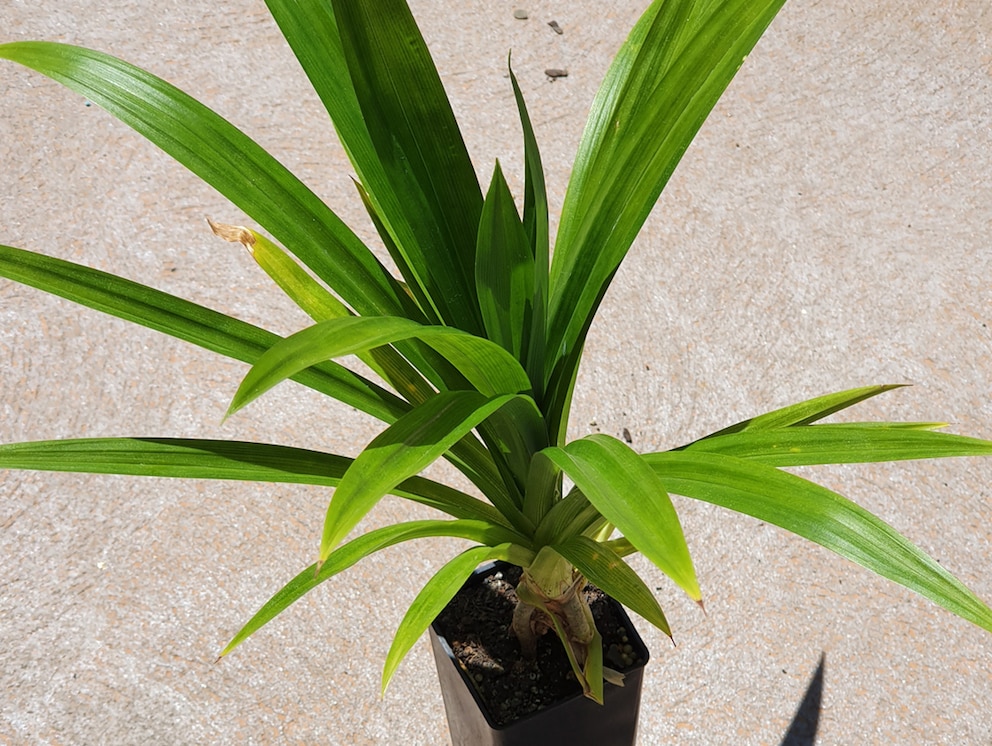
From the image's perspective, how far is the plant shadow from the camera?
1306mm

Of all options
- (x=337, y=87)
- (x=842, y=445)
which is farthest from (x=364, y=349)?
(x=842, y=445)

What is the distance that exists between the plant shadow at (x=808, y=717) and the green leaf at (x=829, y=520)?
0.70m

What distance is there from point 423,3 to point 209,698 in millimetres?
1509

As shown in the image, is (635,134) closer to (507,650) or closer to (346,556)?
(346,556)

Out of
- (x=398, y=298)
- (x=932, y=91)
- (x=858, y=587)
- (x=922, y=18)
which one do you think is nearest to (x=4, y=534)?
(x=398, y=298)

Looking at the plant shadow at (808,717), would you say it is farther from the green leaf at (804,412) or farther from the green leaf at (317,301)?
the green leaf at (317,301)

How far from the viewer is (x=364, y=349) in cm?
57

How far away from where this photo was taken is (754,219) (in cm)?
181

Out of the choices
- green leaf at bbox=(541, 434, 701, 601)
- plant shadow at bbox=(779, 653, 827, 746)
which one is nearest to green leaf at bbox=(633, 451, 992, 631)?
green leaf at bbox=(541, 434, 701, 601)

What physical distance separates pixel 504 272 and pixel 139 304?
0.91 feet

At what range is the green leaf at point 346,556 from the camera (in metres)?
0.73

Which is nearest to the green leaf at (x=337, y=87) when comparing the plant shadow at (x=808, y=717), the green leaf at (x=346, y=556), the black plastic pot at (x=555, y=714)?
the green leaf at (x=346, y=556)

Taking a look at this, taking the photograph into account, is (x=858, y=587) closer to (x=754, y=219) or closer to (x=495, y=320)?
(x=754, y=219)

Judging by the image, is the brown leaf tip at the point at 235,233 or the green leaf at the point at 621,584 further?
the brown leaf tip at the point at 235,233
